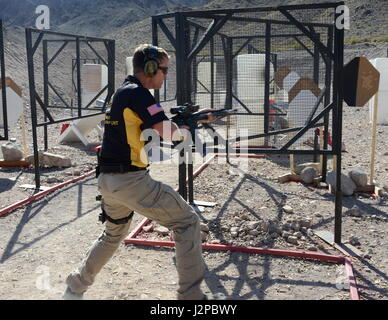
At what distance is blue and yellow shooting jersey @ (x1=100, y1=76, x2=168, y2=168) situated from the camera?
277 centimetres

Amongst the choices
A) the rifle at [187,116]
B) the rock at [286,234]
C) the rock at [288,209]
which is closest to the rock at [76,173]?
the rock at [288,209]

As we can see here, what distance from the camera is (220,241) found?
4.45 m

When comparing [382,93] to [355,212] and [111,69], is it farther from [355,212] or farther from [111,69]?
[355,212]

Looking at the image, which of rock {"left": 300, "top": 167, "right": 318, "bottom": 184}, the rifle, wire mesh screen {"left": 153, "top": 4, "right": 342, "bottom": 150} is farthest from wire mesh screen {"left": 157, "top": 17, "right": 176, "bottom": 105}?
rock {"left": 300, "top": 167, "right": 318, "bottom": 184}

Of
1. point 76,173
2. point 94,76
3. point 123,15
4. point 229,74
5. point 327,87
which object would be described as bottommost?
point 76,173

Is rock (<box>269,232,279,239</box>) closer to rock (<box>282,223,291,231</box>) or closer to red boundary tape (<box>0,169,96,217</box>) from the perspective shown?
rock (<box>282,223,291,231</box>)

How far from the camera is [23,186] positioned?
265 inches

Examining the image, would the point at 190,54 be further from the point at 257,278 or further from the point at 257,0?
the point at 257,0

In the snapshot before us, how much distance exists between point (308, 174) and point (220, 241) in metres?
2.56

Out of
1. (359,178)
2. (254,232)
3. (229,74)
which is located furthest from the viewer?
(229,74)

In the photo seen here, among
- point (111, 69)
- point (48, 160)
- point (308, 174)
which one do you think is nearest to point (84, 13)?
point (111, 69)

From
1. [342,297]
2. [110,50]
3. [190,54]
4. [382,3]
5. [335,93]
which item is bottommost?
[342,297]
